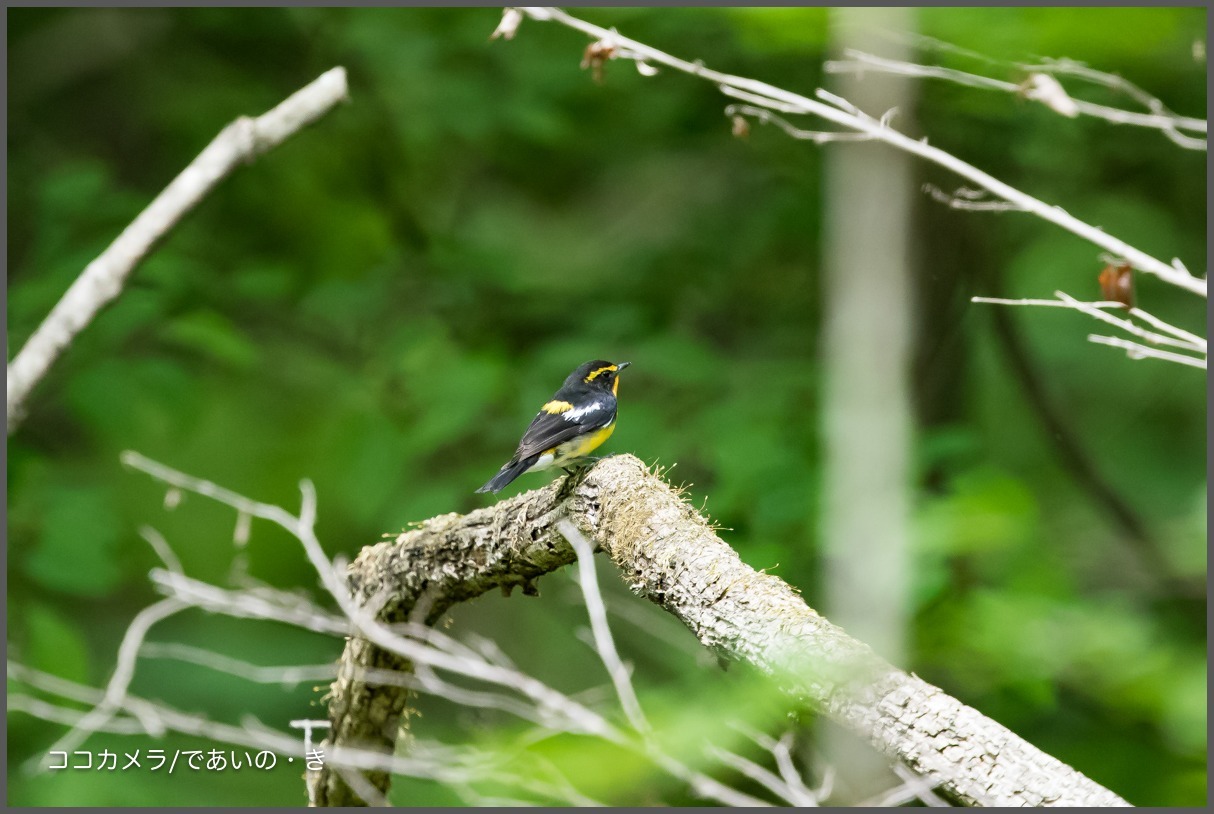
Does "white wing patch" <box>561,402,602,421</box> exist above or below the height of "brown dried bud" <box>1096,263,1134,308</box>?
below

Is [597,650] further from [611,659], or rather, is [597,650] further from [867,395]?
[867,395]

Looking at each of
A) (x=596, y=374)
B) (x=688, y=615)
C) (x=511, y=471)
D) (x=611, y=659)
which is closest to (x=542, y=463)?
(x=511, y=471)

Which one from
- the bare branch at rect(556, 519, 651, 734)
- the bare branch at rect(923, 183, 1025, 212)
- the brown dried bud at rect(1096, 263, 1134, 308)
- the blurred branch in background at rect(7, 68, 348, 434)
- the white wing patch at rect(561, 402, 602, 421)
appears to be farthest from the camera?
the white wing patch at rect(561, 402, 602, 421)

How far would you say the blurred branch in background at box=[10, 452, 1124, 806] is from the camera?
1718 mm

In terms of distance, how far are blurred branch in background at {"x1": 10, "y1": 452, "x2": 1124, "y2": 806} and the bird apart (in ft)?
2.11

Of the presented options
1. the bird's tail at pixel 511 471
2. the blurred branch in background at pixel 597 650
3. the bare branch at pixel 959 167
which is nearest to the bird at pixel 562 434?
the bird's tail at pixel 511 471

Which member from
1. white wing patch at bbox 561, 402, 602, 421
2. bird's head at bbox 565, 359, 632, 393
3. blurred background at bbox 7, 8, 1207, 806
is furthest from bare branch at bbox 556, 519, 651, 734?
bird's head at bbox 565, 359, 632, 393

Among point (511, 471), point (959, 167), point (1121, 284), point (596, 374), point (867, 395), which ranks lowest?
point (511, 471)

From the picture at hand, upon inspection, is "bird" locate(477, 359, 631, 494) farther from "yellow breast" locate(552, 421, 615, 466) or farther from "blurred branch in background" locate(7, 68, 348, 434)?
"blurred branch in background" locate(7, 68, 348, 434)

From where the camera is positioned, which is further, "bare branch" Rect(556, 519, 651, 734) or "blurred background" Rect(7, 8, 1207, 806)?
"blurred background" Rect(7, 8, 1207, 806)

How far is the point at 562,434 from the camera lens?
12.1 feet

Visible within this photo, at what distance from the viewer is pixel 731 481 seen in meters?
4.11

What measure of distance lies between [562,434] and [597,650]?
1.83 meters

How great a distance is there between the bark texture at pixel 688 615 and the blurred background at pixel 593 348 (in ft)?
2.20
